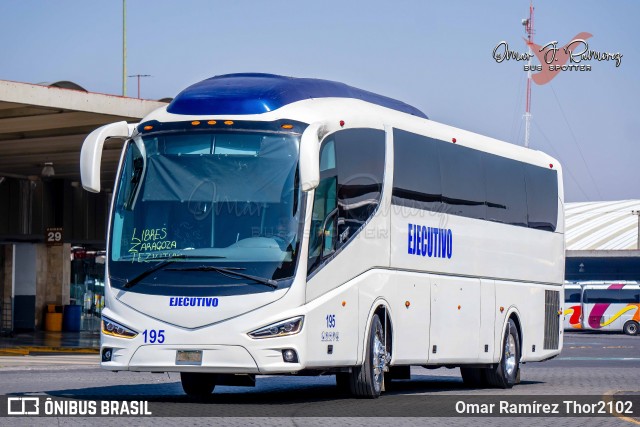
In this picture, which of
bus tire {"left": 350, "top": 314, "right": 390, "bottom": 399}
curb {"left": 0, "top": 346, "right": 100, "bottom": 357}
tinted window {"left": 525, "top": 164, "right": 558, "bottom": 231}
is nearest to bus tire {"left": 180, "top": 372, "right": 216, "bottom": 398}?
bus tire {"left": 350, "top": 314, "right": 390, "bottom": 399}

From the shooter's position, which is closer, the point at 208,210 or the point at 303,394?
the point at 208,210

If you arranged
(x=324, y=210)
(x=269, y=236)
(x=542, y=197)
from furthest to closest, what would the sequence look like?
(x=542, y=197), (x=324, y=210), (x=269, y=236)

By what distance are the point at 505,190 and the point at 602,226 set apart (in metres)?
70.5

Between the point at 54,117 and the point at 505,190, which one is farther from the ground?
the point at 54,117

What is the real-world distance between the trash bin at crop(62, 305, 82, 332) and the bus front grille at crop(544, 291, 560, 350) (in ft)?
87.1

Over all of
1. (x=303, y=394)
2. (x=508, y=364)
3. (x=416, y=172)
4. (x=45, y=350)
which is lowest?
(x=45, y=350)

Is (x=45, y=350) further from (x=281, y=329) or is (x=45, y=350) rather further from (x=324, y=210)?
(x=281, y=329)

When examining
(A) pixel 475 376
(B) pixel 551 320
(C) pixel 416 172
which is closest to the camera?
(C) pixel 416 172

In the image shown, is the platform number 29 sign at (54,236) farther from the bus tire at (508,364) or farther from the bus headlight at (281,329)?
the bus headlight at (281,329)

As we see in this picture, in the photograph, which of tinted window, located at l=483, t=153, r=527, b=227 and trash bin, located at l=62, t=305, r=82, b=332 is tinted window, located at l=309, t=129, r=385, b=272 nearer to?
tinted window, located at l=483, t=153, r=527, b=227

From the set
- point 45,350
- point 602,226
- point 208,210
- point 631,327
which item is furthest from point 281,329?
point 602,226

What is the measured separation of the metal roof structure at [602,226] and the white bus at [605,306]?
14.6m

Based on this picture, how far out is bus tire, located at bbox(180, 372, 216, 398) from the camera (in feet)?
54.0

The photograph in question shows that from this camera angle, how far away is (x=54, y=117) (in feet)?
94.0
